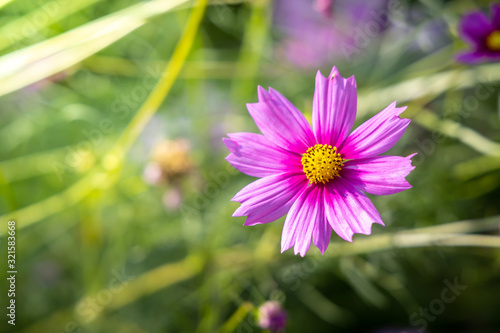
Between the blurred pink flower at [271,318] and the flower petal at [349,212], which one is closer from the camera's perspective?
the flower petal at [349,212]

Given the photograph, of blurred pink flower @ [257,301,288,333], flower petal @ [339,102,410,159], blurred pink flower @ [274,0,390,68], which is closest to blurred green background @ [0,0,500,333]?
blurred pink flower @ [274,0,390,68]

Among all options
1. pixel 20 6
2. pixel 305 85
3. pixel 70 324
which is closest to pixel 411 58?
pixel 305 85

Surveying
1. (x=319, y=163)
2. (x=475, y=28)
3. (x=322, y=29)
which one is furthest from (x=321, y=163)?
(x=322, y=29)

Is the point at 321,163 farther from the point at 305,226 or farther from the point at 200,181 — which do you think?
the point at 200,181

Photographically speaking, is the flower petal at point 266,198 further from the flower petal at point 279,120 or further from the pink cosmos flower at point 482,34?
the pink cosmos flower at point 482,34

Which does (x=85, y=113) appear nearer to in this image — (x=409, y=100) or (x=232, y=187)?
(x=232, y=187)

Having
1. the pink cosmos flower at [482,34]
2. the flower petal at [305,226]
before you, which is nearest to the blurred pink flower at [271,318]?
the flower petal at [305,226]

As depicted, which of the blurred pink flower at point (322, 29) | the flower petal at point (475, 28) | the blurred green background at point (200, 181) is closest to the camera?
the flower petal at point (475, 28)
